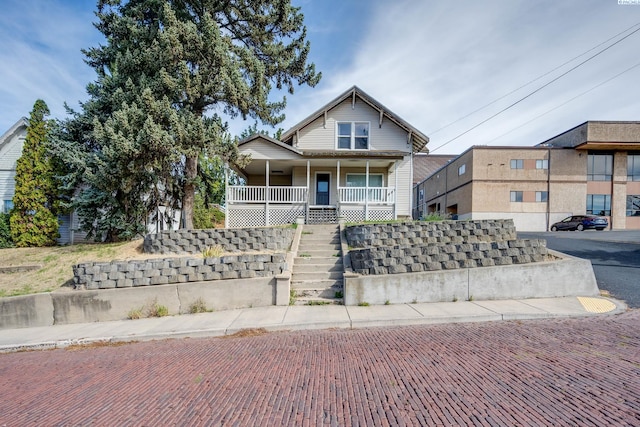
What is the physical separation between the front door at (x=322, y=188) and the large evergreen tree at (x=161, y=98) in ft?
17.5

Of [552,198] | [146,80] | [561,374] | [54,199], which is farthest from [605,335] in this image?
[552,198]

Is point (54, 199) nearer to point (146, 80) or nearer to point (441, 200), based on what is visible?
point (146, 80)

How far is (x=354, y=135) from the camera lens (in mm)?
16391

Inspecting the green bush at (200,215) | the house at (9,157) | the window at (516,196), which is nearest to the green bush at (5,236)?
the house at (9,157)

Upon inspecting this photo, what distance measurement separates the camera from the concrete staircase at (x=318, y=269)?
716cm

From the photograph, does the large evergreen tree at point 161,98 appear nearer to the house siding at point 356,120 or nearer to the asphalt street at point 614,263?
the house siding at point 356,120

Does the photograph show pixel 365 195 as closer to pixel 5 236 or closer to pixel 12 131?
pixel 5 236

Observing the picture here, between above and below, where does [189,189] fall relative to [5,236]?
above

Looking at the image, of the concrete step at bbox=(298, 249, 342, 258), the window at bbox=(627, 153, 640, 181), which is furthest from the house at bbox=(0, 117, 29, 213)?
the window at bbox=(627, 153, 640, 181)

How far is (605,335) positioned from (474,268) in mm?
2577

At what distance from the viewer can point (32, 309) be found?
6609 millimetres

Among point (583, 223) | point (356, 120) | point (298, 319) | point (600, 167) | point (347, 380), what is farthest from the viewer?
point (600, 167)

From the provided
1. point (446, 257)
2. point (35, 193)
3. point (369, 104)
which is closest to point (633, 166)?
point (369, 104)

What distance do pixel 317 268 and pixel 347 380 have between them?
16.1 ft
